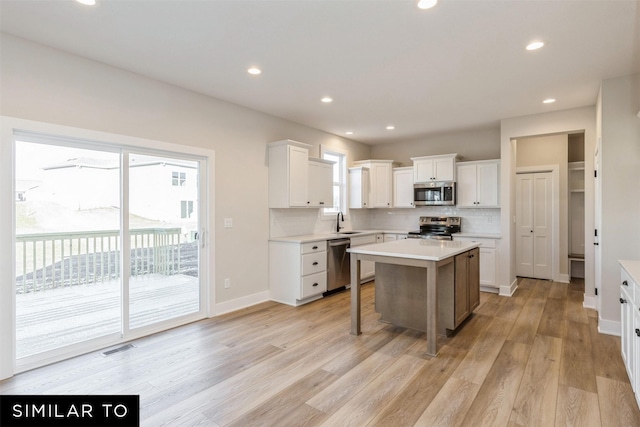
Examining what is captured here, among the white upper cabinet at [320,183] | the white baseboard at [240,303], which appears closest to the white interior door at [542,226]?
the white upper cabinet at [320,183]

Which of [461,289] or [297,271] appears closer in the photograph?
[461,289]

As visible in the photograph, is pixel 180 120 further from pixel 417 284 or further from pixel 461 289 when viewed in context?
pixel 461 289

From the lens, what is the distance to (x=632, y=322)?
223 centimetres

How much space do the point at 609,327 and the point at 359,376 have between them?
2830 millimetres

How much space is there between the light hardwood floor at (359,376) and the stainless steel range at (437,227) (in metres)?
1.99

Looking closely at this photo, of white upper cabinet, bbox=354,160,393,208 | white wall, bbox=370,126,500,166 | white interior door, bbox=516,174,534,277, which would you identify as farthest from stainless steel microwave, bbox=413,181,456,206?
white interior door, bbox=516,174,534,277

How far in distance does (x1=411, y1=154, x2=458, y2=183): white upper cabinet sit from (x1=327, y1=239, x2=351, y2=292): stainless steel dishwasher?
193 cm

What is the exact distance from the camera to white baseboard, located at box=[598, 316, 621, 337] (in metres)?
3.36

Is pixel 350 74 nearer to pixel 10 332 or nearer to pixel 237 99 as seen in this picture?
pixel 237 99

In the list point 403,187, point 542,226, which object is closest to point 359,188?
point 403,187

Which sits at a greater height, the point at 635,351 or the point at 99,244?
the point at 99,244

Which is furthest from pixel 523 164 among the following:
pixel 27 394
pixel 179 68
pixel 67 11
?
pixel 27 394

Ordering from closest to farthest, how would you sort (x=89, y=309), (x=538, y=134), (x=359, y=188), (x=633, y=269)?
1. (x=633, y=269)
2. (x=89, y=309)
3. (x=538, y=134)
4. (x=359, y=188)

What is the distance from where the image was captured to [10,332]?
257 cm
